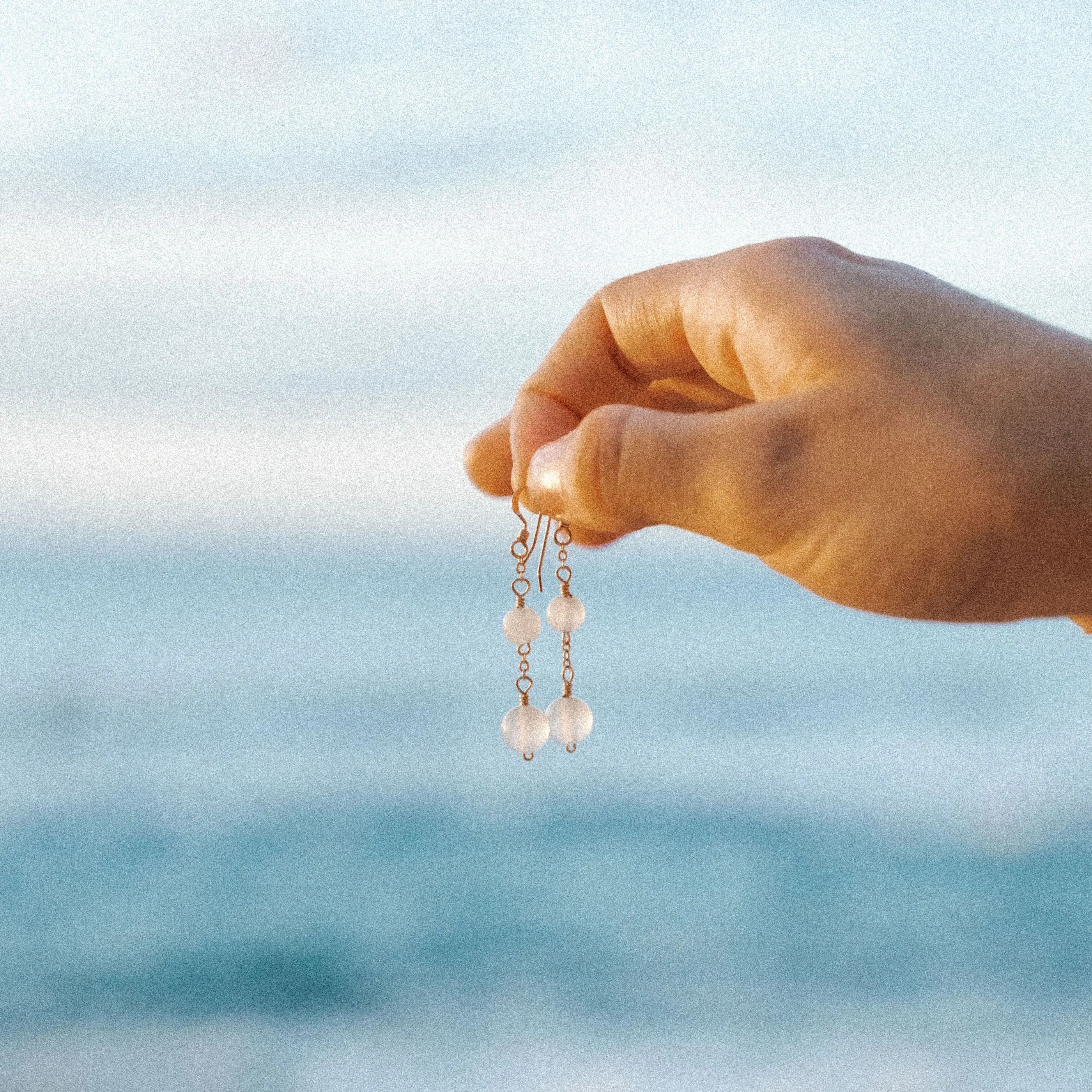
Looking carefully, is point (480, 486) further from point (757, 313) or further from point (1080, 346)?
point (1080, 346)

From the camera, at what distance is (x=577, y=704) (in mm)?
1436

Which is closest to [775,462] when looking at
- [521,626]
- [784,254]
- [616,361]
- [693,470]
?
[693,470]

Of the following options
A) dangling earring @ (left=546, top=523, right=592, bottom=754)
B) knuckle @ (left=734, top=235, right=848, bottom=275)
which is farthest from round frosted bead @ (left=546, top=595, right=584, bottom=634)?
knuckle @ (left=734, top=235, right=848, bottom=275)

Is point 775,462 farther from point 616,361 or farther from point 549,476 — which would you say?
point 616,361

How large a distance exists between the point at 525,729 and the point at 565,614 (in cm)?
13

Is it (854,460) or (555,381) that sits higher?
(555,381)

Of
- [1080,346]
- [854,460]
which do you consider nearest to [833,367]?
[854,460]

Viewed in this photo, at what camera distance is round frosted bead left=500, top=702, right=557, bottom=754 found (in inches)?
55.5

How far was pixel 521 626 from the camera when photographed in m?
1.43

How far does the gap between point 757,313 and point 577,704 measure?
0.57 metres

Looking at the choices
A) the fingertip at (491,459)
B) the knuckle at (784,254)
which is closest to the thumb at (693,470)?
the knuckle at (784,254)

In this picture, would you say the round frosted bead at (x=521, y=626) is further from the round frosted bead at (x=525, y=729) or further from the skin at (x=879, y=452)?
the skin at (x=879, y=452)

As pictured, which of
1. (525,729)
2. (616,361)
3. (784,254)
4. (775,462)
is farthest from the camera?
(525,729)

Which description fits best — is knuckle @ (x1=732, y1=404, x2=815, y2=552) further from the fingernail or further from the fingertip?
the fingertip
